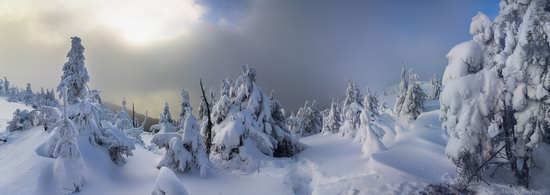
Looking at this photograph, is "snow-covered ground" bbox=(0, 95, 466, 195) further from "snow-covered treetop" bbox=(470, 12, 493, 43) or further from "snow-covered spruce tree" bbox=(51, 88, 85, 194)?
"snow-covered treetop" bbox=(470, 12, 493, 43)

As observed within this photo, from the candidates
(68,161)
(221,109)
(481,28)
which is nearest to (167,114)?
(221,109)

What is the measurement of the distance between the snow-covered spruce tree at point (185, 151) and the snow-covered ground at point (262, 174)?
2.20 ft

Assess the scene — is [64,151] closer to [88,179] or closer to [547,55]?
[88,179]

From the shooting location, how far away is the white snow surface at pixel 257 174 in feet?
61.7

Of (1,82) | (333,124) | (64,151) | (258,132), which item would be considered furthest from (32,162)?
(1,82)

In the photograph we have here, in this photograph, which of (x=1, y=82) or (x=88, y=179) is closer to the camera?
(x=88, y=179)

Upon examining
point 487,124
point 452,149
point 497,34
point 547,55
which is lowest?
point 452,149

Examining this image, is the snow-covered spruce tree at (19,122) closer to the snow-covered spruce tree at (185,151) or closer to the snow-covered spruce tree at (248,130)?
the snow-covered spruce tree at (185,151)

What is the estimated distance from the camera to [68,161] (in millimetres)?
18234

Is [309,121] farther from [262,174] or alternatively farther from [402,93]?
[262,174]

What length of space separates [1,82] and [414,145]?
135 metres

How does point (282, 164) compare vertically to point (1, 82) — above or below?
below

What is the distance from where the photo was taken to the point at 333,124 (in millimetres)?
65875

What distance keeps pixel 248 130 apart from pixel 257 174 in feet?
15.6
